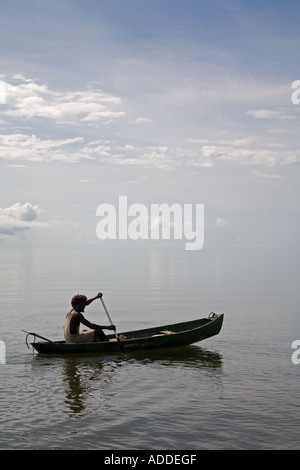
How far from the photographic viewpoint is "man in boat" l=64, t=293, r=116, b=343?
17672 millimetres

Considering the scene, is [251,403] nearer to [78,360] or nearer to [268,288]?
[78,360]

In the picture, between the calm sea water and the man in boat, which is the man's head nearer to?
the man in boat

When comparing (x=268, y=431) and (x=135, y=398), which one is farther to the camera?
(x=135, y=398)

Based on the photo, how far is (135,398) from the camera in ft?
43.3

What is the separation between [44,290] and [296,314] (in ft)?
83.3

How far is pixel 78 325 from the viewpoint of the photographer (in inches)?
713

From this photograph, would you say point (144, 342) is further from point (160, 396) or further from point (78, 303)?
point (160, 396)

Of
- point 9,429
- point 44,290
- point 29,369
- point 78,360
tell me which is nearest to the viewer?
point 9,429

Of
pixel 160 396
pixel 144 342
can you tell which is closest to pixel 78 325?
pixel 144 342

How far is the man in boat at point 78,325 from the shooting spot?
17672 millimetres

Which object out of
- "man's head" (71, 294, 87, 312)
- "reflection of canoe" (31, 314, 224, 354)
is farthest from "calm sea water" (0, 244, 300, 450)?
"man's head" (71, 294, 87, 312)

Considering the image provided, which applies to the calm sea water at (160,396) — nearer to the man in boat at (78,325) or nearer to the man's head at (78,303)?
Result: the man in boat at (78,325)
